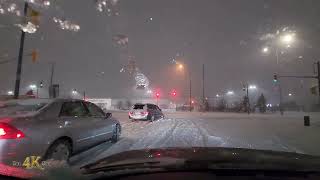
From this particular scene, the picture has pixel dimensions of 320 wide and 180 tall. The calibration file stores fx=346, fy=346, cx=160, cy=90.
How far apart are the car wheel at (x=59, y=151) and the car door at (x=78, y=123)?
0.29 meters

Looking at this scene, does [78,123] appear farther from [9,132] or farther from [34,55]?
[34,55]

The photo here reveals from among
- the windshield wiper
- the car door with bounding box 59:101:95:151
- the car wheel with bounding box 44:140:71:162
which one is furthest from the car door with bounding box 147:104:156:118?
the windshield wiper

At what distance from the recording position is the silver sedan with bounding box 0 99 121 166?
6.20 m

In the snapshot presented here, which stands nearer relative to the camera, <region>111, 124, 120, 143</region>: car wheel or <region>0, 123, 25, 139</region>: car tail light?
<region>0, 123, 25, 139</region>: car tail light

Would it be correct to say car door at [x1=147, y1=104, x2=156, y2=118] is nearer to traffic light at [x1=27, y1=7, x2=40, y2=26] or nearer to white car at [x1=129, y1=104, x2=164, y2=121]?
white car at [x1=129, y1=104, x2=164, y2=121]

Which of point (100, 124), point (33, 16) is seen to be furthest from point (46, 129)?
point (33, 16)

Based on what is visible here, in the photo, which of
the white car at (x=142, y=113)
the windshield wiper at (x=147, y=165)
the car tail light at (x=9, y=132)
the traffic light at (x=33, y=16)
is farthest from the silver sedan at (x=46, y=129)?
the white car at (x=142, y=113)

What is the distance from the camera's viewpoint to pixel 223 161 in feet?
9.71

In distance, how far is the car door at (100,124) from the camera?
30.9 feet

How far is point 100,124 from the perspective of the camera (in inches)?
383

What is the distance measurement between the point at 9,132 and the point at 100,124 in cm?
368

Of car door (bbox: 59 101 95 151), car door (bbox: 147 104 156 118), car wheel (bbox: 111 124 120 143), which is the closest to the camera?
car door (bbox: 59 101 95 151)

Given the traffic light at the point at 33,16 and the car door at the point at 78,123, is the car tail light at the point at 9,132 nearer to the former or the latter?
the car door at the point at 78,123

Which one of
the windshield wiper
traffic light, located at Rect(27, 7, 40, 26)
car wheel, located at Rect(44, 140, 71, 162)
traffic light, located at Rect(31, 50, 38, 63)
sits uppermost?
traffic light, located at Rect(27, 7, 40, 26)
